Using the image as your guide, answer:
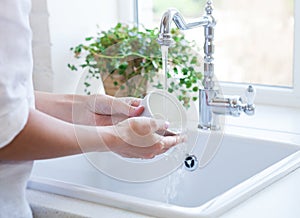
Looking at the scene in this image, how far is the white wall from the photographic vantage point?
73.8 inches

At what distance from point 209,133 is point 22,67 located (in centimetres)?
67

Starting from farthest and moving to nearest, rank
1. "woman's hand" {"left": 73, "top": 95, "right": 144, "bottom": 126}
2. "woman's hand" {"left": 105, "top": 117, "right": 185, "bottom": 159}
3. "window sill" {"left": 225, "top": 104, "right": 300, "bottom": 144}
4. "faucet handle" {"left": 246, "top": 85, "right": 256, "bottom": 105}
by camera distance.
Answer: "window sill" {"left": 225, "top": 104, "right": 300, "bottom": 144} → "faucet handle" {"left": 246, "top": 85, "right": 256, "bottom": 105} → "woman's hand" {"left": 73, "top": 95, "right": 144, "bottom": 126} → "woman's hand" {"left": 105, "top": 117, "right": 185, "bottom": 159}

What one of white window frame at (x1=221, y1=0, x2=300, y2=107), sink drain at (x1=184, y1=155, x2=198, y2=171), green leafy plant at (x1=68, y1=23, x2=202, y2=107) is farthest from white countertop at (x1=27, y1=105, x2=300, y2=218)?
white window frame at (x1=221, y1=0, x2=300, y2=107)

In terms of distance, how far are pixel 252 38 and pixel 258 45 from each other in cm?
3

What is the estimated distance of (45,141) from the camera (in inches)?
39.7

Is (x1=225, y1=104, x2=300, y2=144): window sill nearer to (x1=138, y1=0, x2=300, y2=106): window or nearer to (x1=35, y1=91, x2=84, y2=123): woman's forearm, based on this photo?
(x1=138, y1=0, x2=300, y2=106): window

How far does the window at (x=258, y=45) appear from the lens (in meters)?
1.83

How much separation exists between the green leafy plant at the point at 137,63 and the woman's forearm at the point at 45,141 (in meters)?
0.52

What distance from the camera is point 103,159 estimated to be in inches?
64.5

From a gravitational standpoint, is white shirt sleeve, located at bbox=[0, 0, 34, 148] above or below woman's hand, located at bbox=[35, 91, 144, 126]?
above

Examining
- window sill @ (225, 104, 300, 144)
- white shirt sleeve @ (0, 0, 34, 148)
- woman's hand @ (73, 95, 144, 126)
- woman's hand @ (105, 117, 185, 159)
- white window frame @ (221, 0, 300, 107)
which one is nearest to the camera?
white shirt sleeve @ (0, 0, 34, 148)

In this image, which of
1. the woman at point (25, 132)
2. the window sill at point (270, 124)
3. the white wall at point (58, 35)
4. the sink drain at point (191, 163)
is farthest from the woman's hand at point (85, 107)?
the white wall at point (58, 35)

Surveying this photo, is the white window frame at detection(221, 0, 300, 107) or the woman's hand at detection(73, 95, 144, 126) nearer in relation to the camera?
the woman's hand at detection(73, 95, 144, 126)

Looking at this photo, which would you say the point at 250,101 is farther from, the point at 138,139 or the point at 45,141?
the point at 45,141
